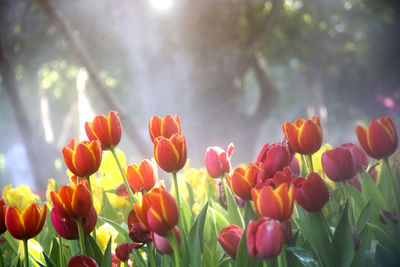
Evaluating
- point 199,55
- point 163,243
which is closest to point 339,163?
point 163,243

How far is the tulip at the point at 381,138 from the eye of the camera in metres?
0.99

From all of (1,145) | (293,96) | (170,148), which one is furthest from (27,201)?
(1,145)

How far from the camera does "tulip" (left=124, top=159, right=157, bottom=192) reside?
104cm

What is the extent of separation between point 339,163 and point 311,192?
20cm

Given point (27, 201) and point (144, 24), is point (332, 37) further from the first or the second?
point (27, 201)

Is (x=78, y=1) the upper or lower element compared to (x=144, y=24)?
upper

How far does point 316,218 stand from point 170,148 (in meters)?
0.34

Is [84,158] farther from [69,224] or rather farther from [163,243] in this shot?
[163,243]

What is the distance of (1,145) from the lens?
2577 centimetres

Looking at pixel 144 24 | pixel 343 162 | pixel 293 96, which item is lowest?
pixel 343 162

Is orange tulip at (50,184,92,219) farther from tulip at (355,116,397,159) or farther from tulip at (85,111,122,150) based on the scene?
tulip at (355,116,397,159)

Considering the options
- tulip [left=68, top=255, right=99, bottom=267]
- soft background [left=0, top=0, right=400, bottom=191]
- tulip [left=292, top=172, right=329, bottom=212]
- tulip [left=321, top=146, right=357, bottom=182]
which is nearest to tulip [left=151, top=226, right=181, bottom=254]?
tulip [left=68, top=255, right=99, bottom=267]

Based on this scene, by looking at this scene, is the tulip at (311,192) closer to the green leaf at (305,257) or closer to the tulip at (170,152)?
the green leaf at (305,257)

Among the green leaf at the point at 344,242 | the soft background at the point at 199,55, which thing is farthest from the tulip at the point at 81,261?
the soft background at the point at 199,55
